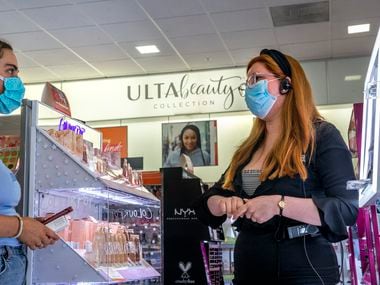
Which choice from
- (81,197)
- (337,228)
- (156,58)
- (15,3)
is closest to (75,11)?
(15,3)

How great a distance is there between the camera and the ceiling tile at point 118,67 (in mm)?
7914

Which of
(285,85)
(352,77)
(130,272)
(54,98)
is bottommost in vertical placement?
(130,272)

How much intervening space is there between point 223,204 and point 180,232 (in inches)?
89.1

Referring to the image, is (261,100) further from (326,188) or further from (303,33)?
(303,33)

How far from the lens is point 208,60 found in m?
7.92

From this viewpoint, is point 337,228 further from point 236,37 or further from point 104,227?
point 236,37

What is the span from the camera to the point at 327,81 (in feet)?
26.1

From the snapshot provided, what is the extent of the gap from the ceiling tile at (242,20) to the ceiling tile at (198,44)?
1.04 ft

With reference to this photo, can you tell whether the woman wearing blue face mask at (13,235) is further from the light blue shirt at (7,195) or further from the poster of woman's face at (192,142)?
the poster of woman's face at (192,142)

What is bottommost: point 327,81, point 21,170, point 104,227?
point 104,227

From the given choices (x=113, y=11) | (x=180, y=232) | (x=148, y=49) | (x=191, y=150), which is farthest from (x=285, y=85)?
(x=191, y=150)

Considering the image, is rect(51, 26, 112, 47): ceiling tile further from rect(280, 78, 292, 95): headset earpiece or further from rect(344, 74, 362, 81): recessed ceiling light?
rect(280, 78, 292, 95): headset earpiece

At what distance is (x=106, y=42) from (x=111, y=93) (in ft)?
5.31

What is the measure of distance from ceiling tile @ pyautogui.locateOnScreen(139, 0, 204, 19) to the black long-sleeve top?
4656 mm
